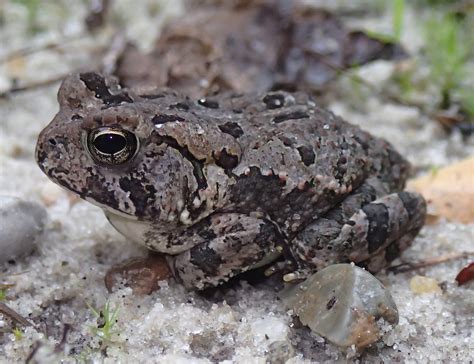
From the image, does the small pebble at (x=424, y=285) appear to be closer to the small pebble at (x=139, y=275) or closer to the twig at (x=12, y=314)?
the small pebble at (x=139, y=275)

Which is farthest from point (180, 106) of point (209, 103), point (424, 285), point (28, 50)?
point (28, 50)

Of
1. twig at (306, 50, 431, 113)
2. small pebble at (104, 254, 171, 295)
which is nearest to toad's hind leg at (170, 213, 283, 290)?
small pebble at (104, 254, 171, 295)

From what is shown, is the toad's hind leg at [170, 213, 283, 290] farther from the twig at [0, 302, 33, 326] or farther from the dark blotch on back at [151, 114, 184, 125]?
the twig at [0, 302, 33, 326]

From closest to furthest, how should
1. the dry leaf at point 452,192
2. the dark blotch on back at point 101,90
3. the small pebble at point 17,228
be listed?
the dark blotch on back at point 101,90, the small pebble at point 17,228, the dry leaf at point 452,192

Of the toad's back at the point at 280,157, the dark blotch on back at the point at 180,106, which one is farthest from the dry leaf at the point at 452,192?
the dark blotch on back at the point at 180,106

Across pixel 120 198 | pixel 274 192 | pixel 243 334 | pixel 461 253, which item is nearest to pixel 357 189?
pixel 274 192

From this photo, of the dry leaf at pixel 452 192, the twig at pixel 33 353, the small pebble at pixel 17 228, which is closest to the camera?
the twig at pixel 33 353

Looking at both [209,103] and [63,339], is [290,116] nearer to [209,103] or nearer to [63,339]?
[209,103]
